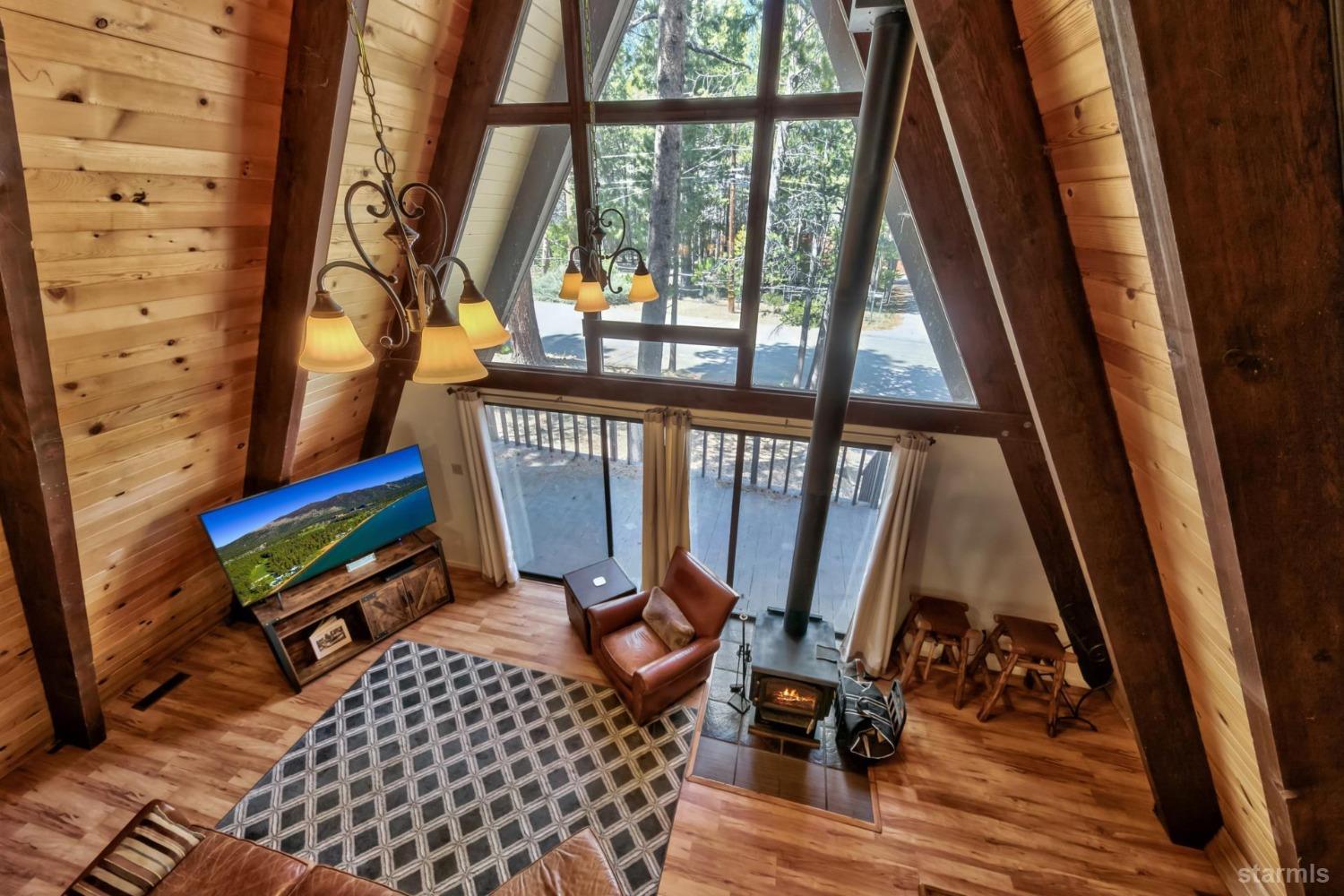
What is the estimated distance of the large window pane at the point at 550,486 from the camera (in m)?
4.65

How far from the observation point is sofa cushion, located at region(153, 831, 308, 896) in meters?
2.26

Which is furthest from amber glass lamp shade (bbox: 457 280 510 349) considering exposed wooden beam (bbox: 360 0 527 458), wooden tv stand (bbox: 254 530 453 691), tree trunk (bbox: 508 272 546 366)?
wooden tv stand (bbox: 254 530 453 691)

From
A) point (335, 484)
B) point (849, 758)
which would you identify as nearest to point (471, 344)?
point (335, 484)

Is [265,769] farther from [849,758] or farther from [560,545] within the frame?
[849,758]

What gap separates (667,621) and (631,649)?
330 mm

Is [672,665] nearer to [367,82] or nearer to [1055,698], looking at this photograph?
[1055,698]

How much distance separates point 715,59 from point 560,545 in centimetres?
417

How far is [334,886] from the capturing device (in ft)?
7.48

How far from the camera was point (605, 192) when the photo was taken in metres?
3.45

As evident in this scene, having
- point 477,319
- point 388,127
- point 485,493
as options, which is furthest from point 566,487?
point 477,319

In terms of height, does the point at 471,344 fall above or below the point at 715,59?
below

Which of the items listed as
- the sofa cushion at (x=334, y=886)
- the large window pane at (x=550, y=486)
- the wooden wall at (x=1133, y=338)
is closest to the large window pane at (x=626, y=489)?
the large window pane at (x=550, y=486)

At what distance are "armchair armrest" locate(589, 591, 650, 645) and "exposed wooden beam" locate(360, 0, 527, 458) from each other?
2795 mm

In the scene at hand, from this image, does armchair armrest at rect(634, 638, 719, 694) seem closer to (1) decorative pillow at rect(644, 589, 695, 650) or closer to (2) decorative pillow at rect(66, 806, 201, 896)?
(1) decorative pillow at rect(644, 589, 695, 650)
